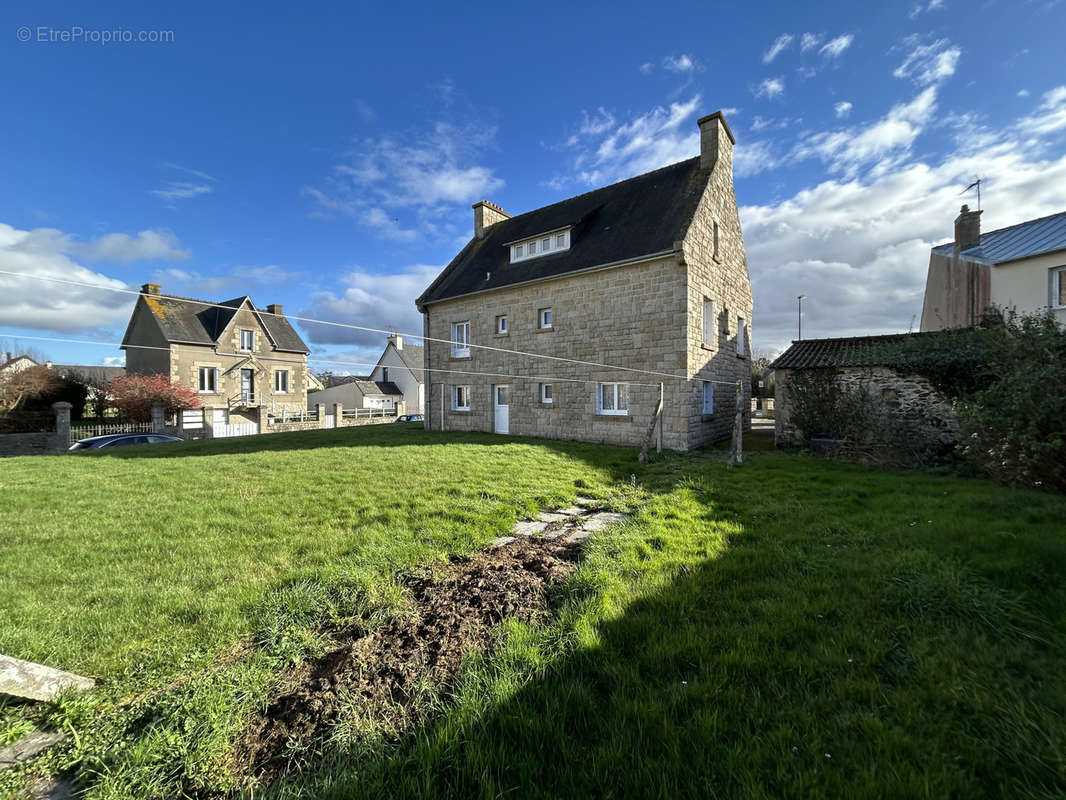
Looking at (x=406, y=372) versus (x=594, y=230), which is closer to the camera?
(x=594, y=230)

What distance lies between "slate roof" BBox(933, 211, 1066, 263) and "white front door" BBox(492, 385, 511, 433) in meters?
19.1

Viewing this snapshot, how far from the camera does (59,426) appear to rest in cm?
1670

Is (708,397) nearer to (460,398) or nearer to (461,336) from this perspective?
(460,398)

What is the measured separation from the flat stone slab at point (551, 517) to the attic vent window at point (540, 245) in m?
12.2

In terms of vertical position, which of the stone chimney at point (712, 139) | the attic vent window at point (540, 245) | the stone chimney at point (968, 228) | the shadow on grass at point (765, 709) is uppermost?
the stone chimney at point (712, 139)

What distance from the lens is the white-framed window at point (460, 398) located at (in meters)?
18.0

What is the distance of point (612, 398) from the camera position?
14.1m

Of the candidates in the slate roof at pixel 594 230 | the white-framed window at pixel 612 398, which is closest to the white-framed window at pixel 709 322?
the slate roof at pixel 594 230

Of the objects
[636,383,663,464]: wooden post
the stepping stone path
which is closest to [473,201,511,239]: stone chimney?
[636,383,663,464]: wooden post

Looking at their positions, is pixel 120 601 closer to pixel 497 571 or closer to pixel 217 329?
pixel 497 571

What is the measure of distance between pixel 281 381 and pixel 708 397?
29929 millimetres

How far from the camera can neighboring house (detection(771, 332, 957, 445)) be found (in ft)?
38.1

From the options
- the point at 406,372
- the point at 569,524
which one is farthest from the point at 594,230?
the point at 406,372

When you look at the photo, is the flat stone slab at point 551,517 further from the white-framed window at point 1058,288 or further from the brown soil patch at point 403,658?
the white-framed window at point 1058,288
